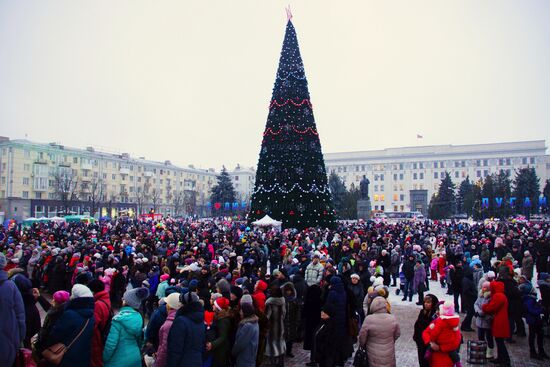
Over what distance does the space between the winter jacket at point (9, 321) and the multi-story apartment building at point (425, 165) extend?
97146 mm

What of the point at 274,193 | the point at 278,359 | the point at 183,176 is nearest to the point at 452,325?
the point at 278,359

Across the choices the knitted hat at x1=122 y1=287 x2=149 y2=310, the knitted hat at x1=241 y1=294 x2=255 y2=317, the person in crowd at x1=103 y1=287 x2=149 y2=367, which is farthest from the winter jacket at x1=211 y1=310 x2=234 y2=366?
the knitted hat at x1=122 y1=287 x2=149 y2=310

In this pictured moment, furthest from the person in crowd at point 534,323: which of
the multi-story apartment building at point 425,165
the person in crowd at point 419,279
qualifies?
the multi-story apartment building at point 425,165

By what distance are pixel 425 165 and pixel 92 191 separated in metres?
77.1

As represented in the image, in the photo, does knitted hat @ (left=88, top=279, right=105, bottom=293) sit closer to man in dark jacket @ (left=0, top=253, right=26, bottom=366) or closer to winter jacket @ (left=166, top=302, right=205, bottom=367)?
man in dark jacket @ (left=0, top=253, right=26, bottom=366)

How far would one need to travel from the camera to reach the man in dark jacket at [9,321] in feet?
15.3

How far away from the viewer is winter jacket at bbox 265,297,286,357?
7.22 m

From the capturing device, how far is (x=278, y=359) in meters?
7.43

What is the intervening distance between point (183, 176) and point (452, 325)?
96770 mm

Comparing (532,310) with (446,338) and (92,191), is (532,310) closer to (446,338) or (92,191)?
(446,338)

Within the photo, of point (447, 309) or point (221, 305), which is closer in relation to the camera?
point (447, 309)

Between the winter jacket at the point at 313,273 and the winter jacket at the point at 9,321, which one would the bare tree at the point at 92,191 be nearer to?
the winter jacket at the point at 313,273

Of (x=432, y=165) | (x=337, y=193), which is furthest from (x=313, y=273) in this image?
(x=432, y=165)

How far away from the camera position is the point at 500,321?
782cm
